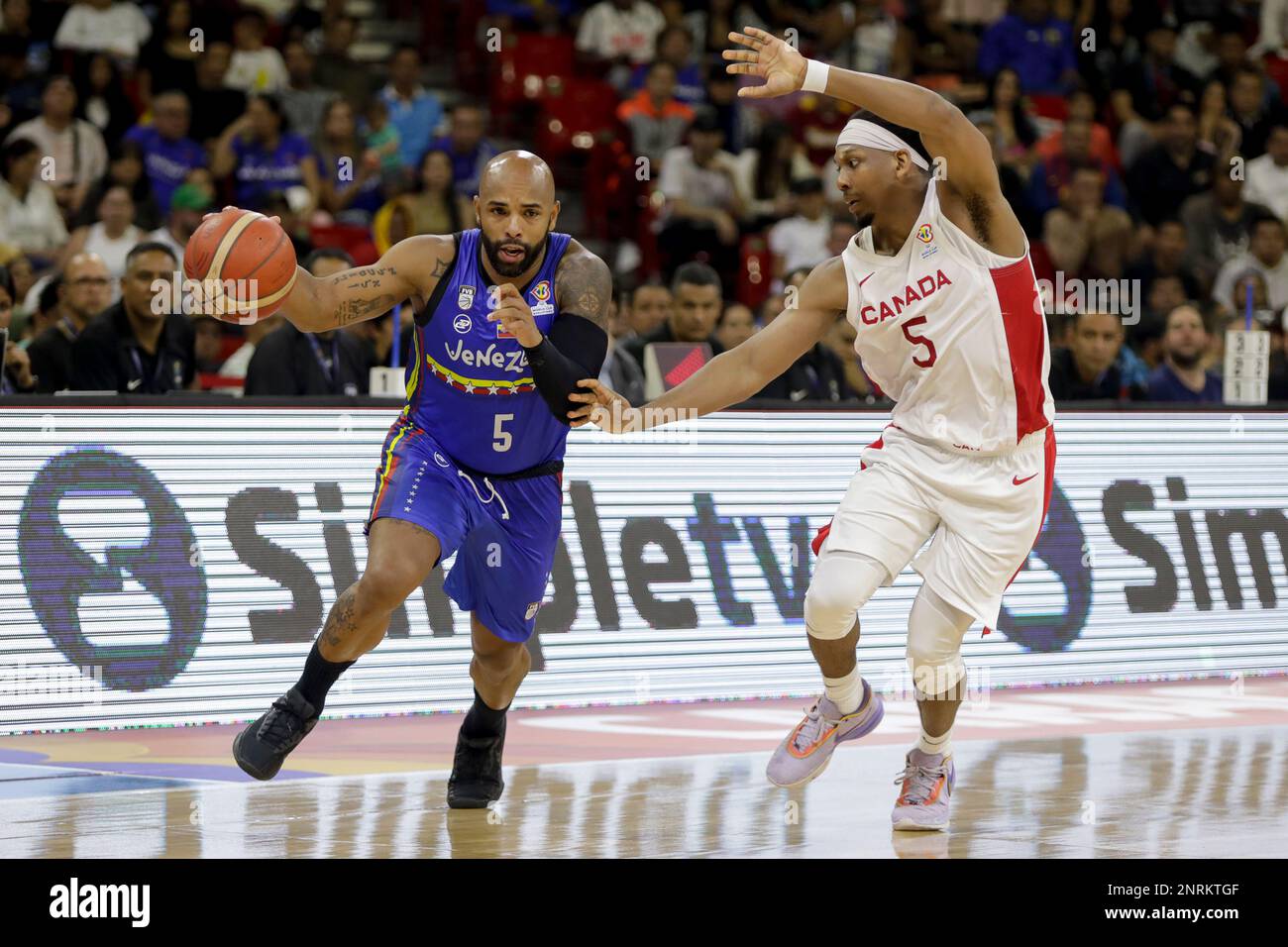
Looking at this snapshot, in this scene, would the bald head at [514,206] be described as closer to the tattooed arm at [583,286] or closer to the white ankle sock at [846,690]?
the tattooed arm at [583,286]

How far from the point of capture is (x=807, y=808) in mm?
6809

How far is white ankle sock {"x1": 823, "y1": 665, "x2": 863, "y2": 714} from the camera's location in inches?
259

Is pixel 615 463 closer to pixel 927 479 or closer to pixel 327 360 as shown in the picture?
pixel 327 360

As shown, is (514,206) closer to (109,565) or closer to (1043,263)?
(109,565)

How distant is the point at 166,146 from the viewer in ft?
46.3

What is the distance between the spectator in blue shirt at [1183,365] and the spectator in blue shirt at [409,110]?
6522 millimetres

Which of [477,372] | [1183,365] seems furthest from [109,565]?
[1183,365]

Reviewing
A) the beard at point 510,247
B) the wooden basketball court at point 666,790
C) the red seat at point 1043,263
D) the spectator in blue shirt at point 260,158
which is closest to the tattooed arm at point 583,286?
the beard at point 510,247

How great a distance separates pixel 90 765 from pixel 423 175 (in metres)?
7.40

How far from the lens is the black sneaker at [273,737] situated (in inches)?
243

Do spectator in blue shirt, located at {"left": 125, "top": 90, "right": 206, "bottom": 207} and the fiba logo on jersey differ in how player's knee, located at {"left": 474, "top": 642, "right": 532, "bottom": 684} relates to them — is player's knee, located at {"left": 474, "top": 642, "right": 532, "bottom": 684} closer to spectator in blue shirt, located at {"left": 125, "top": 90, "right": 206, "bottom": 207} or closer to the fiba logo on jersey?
the fiba logo on jersey

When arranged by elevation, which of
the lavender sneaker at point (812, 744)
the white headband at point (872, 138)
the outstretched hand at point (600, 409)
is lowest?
the lavender sneaker at point (812, 744)

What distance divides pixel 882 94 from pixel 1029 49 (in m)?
13.4

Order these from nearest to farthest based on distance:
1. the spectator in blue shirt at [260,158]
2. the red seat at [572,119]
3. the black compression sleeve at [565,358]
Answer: the black compression sleeve at [565,358] → the spectator in blue shirt at [260,158] → the red seat at [572,119]
